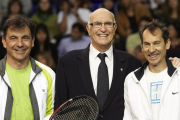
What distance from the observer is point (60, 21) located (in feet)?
32.9

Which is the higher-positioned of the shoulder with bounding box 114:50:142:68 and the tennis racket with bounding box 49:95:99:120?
the shoulder with bounding box 114:50:142:68

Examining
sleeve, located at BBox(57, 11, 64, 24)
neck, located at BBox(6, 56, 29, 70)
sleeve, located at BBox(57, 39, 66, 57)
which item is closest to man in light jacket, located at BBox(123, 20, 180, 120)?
neck, located at BBox(6, 56, 29, 70)

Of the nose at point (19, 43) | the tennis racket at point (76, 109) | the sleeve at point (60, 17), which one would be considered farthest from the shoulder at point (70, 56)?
the sleeve at point (60, 17)

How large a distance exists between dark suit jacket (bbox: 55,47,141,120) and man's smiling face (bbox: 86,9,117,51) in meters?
0.20

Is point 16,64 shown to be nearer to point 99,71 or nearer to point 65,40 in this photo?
point 99,71

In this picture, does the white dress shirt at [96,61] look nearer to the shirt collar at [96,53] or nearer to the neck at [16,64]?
the shirt collar at [96,53]

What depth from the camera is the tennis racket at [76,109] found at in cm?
407

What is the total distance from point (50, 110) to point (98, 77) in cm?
78

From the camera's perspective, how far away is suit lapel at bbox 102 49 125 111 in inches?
179

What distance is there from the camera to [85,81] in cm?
460

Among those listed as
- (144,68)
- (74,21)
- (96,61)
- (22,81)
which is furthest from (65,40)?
(144,68)

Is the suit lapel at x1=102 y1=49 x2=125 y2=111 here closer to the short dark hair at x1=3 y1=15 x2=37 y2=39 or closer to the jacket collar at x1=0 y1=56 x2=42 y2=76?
the jacket collar at x1=0 y1=56 x2=42 y2=76

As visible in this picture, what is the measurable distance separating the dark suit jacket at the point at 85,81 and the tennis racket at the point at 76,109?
40 centimetres

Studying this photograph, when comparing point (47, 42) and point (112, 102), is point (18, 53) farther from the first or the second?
point (47, 42)
